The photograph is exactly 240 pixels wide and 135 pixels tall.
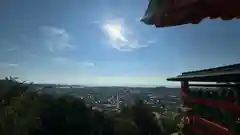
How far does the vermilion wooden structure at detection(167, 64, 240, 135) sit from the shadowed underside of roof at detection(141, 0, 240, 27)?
2.43 feet

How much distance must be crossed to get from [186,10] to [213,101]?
59.0 inches

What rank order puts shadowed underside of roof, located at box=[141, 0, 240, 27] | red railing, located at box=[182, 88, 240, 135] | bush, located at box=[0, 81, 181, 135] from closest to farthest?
shadowed underside of roof, located at box=[141, 0, 240, 27] < red railing, located at box=[182, 88, 240, 135] < bush, located at box=[0, 81, 181, 135]

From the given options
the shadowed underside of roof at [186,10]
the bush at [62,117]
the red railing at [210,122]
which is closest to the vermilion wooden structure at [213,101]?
the red railing at [210,122]

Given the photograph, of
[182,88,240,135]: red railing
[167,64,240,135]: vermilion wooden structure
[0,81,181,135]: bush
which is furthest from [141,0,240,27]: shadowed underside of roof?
[0,81,181,135]: bush

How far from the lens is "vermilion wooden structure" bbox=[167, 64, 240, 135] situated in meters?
1.41

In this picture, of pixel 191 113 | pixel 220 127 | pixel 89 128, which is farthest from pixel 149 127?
pixel 220 127

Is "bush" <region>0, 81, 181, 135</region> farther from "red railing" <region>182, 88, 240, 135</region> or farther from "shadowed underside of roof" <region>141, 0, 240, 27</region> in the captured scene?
"shadowed underside of roof" <region>141, 0, 240, 27</region>

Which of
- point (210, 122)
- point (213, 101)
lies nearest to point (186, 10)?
point (213, 101)

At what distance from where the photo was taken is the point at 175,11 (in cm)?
52

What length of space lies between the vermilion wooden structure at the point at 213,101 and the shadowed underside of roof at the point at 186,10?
0.74 metres

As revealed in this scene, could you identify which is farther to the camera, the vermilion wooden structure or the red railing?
the red railing

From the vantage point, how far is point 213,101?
1890 millimetres

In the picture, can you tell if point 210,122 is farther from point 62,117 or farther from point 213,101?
point 62,117

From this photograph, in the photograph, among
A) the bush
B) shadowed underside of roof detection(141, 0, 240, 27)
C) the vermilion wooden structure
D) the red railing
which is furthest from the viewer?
the bush
